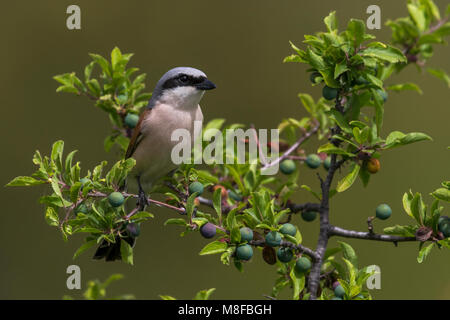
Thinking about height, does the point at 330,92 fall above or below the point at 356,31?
below

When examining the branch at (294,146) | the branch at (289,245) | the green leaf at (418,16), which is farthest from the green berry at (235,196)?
the green leaf at (418,16)

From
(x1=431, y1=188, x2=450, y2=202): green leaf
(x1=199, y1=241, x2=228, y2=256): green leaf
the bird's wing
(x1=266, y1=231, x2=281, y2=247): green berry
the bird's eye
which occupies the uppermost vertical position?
the bird's eye

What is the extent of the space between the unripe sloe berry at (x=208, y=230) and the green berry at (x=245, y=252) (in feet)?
0.38

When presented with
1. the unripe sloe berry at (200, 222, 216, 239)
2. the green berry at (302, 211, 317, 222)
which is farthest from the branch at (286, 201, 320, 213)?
Answer: the unripe sloe berry at (200, 222, 216, 239)

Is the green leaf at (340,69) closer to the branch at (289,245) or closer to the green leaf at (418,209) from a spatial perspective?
the green leaf at (418,209)

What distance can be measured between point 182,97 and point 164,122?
16 centimetres

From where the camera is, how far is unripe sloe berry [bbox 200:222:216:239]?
218 cm

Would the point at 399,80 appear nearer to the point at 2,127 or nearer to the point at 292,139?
the point at 292,139

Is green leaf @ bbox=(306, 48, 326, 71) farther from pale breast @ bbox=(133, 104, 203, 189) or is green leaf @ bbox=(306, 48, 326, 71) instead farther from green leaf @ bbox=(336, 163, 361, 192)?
pale breast @ bbox=(133, 104, 203, 189)

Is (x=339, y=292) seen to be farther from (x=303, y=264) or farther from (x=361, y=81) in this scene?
(x=361, y=81)

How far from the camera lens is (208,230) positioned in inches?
85.8

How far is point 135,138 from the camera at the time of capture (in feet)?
9.84

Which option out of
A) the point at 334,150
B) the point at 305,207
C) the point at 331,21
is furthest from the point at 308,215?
the point at 331,21

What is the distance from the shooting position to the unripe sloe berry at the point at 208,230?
218cm
